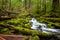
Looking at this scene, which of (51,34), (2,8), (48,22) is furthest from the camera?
(2,8)

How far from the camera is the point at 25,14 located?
364cm

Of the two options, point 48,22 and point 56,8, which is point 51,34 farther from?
point 56,8

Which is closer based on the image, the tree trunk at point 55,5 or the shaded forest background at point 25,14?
the shaded forest background at point 25,14

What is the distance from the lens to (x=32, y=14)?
3717mm

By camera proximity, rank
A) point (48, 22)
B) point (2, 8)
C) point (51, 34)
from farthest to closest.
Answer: point (2, 8), point (48, 22), point (51, 34)

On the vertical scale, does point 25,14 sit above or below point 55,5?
below

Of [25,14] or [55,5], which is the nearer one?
[25,14]

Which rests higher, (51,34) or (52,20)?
(52,20)

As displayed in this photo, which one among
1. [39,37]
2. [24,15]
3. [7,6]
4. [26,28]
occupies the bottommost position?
[39,37]

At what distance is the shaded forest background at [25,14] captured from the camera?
347 centimetres

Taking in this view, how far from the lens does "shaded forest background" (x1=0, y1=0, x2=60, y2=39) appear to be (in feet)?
11.4

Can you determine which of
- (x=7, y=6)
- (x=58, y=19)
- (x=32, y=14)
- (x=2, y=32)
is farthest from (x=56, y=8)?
(x=2, y=32)

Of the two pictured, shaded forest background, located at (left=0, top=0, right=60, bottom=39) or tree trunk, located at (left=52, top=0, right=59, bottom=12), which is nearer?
shaded forest background, located at (left=0, top=0, right=60, bottom=39)

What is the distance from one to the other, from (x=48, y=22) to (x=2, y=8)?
1391 mm
